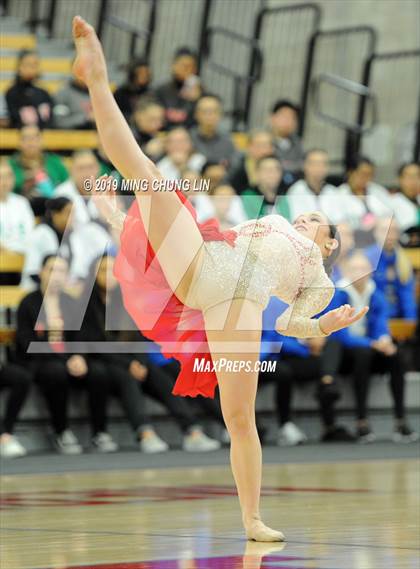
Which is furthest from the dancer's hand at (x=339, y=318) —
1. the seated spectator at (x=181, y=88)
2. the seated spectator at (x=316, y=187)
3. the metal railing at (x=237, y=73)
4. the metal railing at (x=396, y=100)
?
the metal railing at (x=237, y=73)

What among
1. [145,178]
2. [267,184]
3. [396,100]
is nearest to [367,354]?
[267,184]

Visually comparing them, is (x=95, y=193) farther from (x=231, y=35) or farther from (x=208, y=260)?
(x=231, y=35)

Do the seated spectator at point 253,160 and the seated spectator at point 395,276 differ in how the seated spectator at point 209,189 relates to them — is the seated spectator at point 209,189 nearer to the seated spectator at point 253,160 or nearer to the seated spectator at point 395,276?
the seated spectator at point 253,160

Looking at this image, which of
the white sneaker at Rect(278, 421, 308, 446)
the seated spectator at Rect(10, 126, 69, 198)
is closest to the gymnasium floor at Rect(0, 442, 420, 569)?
the white sneaker at Rect(278, 421, 308, 446)

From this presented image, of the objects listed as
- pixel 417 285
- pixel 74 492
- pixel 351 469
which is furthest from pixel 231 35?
pixel 74 492

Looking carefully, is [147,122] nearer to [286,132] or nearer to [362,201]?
[286,132]

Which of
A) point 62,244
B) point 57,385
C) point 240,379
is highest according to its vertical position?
point 240,379

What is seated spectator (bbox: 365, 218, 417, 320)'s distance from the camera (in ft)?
33.4

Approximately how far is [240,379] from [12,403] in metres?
4.16

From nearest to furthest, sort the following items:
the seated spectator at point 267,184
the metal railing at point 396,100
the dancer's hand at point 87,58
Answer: the dancer's hand at point 87,58 < the seated spectator at point 267,184 < the metal railing at point 396,100

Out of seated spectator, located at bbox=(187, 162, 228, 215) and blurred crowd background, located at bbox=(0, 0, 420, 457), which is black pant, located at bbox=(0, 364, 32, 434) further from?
seated spectator, located at bbox=(187, 162, 228, 215)

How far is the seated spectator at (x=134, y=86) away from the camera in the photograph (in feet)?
38.4

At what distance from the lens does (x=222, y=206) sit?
364 inches

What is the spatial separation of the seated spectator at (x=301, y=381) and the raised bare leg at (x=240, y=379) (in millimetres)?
4419
